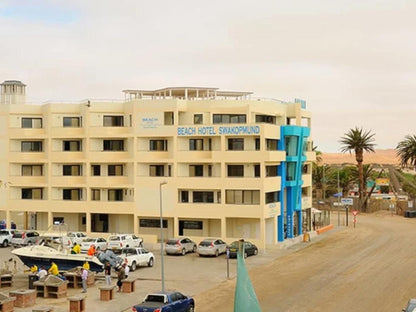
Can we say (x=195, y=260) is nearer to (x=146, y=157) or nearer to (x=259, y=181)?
(x=259, y=181)

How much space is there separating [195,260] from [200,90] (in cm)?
2165

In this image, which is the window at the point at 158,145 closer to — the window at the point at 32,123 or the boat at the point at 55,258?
the window at the point at 32,123

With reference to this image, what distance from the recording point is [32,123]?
68125 millimetres

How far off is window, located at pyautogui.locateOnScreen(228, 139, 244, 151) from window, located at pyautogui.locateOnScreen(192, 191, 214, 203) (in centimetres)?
468

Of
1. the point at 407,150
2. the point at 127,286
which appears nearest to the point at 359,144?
the point at 407,150

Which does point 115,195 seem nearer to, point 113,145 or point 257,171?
point 113,145

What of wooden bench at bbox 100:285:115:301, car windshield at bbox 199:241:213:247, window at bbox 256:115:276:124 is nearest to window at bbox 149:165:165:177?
window at bbox 256:115:276:124

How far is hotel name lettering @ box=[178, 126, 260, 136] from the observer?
5928cm

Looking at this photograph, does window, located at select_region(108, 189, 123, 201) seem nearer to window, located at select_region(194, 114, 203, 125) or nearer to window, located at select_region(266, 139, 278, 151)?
window, located at select_region(194, 114, 203, 125)

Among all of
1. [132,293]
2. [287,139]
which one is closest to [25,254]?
[132,293]

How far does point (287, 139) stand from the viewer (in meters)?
64.6

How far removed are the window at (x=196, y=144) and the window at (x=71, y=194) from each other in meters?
13.0

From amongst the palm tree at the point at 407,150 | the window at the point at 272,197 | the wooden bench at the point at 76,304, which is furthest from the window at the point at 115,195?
the palm tree at the point at 407,150

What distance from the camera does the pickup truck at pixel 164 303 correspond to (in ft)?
98.5
